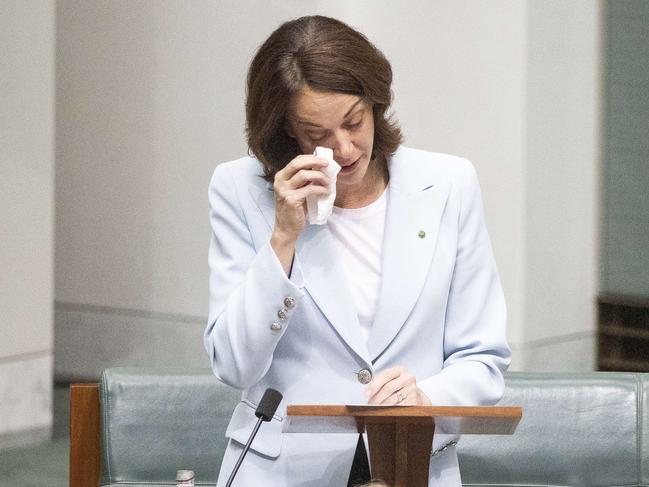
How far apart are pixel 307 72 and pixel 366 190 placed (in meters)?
0.30

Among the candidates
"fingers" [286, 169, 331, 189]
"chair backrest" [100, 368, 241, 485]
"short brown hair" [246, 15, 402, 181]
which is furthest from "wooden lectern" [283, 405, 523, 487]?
"chair backrest" [100, 368, 241, 485]

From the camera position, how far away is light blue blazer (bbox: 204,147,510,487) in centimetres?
218

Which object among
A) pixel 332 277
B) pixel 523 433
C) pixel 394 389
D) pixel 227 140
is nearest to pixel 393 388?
pixel 394 389

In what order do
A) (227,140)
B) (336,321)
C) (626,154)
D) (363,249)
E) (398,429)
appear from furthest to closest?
(227,140) < (626,154) < (363,249) < (336,321) < (398,429)

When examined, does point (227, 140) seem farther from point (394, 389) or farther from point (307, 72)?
point (394, 389)

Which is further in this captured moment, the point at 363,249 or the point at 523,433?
the point at 523,433

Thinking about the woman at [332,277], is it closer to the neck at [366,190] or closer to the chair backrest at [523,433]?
the neck at [366,190]

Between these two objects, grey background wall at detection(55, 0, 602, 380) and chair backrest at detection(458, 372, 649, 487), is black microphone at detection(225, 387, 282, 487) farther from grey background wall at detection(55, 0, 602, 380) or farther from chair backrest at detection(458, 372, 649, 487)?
grey background wall at detection(55, 0, 602, 380)

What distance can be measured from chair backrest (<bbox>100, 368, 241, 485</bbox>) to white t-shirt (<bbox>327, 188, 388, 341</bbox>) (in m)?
1.02

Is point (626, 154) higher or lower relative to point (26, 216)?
higher

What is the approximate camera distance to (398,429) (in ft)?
6.41

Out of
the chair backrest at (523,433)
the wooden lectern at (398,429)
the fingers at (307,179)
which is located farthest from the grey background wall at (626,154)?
the wooden lectern at (398,429)

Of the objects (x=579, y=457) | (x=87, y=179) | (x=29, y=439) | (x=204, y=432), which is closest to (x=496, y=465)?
(x=579, y=457)

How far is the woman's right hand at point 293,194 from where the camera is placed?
2143 millimetres
